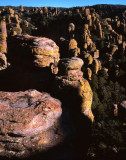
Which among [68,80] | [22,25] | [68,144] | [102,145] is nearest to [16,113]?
[68,144]

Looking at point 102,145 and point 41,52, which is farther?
point 102,145

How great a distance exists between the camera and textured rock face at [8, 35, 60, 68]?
657 cm

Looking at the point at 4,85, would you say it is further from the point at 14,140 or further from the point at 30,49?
the point at 14,140

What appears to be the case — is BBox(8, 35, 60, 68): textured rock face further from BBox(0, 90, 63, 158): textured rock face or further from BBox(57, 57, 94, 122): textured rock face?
BBox(0, 90, 63, 158): textured rock face

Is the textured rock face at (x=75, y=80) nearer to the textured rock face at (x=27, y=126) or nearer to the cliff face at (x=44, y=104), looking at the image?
the cliff face at (x=44, y=104)

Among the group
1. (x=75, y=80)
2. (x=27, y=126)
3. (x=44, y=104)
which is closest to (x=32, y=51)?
(x=75, y=80)

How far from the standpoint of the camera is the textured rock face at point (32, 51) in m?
6.57

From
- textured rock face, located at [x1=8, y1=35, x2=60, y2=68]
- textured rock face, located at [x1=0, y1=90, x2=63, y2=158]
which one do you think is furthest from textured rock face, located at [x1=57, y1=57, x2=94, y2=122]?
textured rock face, located at [x1=0, y1=90, x2=63, y2=158]

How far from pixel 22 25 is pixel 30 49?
40641mm

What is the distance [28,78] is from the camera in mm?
6930

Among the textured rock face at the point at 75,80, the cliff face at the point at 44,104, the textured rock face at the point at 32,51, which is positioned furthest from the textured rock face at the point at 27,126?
the textured rock face at the point at 32,51

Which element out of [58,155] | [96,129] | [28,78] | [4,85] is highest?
[28,78]

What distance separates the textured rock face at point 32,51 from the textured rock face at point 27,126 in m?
2.81

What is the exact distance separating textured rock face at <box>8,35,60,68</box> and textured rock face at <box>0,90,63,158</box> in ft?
9.21
